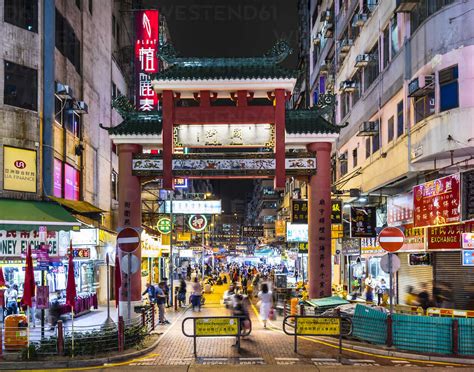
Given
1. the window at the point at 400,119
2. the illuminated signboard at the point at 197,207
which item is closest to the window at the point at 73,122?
the illuminated signboard at the point at 197,207

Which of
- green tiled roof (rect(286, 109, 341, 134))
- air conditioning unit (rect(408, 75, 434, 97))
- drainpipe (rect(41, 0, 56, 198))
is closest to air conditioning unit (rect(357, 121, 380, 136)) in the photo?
green tiled roof (rect(286, 109, 341, 134))

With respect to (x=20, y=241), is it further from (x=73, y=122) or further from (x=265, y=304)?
(x=265, y=304)

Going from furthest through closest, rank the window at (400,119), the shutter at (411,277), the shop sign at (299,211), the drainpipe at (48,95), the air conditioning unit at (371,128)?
the air conditioning unit at (371,128), the shop sign at (299,211), the window at (400,119), the drainpipe at (48,95), the shutter at (411,277)

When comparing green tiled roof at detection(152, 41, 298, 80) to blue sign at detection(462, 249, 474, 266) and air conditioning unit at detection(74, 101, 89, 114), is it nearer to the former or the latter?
air conditioning unit at detection(74, 101, 89, 114)

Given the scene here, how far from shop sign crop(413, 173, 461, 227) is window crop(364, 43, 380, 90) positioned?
10.1 m

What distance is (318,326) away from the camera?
649 inches

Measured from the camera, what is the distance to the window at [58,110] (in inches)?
1066

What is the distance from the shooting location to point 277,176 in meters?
23.3

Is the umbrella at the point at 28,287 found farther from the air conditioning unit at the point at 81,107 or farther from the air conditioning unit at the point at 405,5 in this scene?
the air conditioning unit at the point at 405,5

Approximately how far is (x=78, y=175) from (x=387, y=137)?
1514cm

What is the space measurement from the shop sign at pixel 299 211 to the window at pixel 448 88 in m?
9.09

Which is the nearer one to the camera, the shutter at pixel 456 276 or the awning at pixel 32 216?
the shutter at pixel 456 276

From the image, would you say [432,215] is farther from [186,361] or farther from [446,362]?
[186,361]

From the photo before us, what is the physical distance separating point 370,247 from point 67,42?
18.7m
